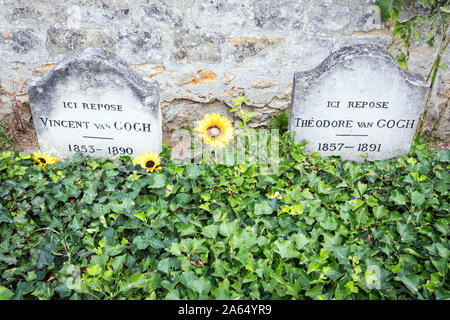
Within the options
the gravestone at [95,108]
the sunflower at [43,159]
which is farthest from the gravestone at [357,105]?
the sunflower at [43,159]

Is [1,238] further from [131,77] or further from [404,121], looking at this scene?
[404,121]

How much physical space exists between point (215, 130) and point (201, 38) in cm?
144

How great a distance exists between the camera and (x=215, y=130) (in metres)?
2.37

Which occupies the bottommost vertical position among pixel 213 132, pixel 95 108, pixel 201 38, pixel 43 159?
pixel 43 159

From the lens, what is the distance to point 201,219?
2.00 meters

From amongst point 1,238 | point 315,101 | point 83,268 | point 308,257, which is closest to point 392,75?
point 315,101

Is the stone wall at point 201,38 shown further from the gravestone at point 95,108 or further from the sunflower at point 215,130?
the sunflower at point 215,130

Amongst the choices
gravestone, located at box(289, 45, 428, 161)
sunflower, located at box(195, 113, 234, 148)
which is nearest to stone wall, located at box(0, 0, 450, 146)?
gravestone, located at box(289, 45, 428, 161)

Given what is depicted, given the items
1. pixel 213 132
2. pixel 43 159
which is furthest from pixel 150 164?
pixel 43 159

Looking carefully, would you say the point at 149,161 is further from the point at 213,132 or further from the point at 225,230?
the point at 225,230

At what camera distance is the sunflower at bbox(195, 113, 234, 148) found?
2.34m

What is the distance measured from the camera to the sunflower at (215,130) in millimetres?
2340

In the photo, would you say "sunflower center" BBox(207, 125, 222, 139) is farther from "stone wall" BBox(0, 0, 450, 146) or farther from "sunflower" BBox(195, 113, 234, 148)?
"stone wall" BBox(0, 0, 450, 146)

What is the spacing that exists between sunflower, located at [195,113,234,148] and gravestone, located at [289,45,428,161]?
579 millimetres
